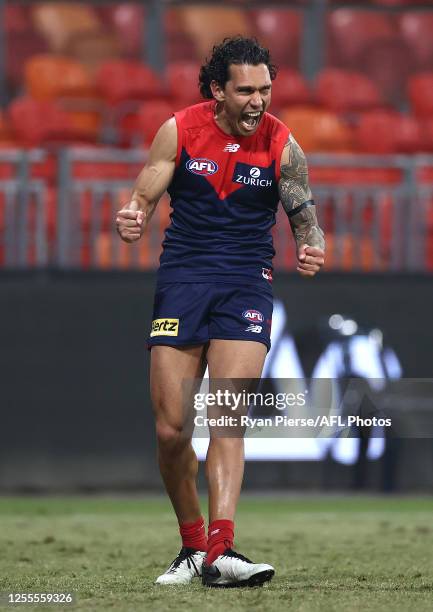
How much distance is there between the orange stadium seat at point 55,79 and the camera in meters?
15.1

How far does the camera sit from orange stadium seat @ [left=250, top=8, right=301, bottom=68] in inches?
688

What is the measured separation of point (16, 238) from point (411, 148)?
450 cm

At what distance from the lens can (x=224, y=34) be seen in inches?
672

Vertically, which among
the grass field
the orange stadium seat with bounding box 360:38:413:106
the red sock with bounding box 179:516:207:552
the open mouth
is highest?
the orange stadium seat with bounding box 360:38:413:106

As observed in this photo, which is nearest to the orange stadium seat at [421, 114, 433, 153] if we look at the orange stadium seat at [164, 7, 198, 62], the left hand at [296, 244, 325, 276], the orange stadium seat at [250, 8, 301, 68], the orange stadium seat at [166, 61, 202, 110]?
the orange stadium seat at [166, 61, 202, 110]

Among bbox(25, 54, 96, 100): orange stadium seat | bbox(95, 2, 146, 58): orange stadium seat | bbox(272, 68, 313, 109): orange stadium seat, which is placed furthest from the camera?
bbox(95, 2, 146, 58): orange stadium seat

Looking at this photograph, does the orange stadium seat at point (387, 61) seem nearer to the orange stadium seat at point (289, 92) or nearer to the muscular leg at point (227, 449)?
the orange stadium seat at point (289, 92)

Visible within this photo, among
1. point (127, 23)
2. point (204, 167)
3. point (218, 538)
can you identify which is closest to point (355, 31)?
point (127, 23)

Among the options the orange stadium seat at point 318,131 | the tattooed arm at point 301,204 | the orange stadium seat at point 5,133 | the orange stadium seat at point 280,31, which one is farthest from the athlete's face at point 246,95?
the orange stadium seat at point 280,31

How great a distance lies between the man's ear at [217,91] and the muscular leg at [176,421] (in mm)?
1041

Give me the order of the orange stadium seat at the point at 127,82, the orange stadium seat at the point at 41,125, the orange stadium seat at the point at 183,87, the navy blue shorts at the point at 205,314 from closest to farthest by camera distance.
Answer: the navy blue shorts at the point at 205,314 → the orange stadium seat at the point at 41,125 → the orange stadium seat at the point at 183,87 → the orange stadium seat at the point at 127,82

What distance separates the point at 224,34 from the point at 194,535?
1133 centimetres

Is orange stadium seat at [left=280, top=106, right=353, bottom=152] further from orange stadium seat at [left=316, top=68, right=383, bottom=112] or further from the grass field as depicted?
the grass field

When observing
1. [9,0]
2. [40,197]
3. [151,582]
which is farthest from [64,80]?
[151,582]
